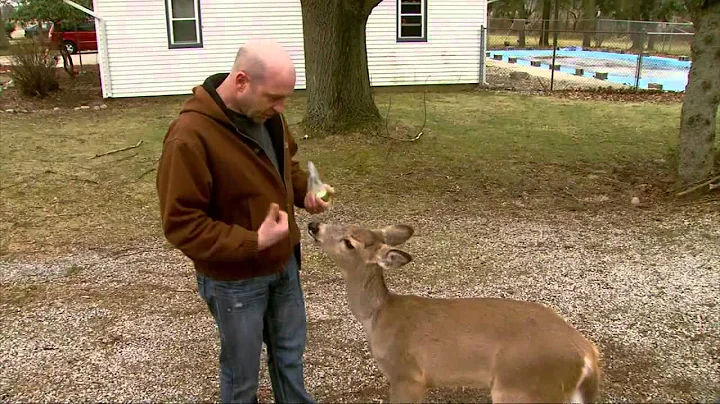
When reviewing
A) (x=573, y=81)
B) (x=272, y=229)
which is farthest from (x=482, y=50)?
(x=272, y=229)

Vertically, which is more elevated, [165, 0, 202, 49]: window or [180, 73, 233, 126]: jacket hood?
[165, 0, 202, 49]: window

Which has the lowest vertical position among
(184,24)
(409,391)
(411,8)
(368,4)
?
(409,391)

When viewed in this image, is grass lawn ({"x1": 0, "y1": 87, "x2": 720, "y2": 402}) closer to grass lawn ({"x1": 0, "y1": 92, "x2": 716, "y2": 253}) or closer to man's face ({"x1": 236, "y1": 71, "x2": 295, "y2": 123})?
grass lawn ({"x1": 0, "y1": 92, "x2": 716, "y2": 253})

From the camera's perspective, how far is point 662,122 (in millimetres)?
12359

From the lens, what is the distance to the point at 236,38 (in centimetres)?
1625

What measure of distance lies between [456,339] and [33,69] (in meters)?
16.1

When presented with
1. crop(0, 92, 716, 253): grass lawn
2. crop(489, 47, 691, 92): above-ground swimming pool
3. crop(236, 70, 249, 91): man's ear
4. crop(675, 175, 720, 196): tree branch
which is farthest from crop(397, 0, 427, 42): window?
crop(236, 70, 249, 91): man's ear

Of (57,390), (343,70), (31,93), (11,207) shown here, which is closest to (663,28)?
(343,70)

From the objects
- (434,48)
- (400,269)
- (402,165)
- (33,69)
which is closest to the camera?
(400,269)

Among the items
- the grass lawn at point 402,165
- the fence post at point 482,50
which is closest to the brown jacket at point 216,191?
the grass lawn at point 402,165

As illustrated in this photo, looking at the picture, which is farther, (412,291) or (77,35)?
(77,35)

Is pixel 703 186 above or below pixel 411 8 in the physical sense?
below

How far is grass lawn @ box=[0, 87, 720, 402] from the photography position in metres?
3.85

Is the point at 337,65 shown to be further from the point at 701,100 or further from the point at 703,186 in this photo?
the point at 703,186
